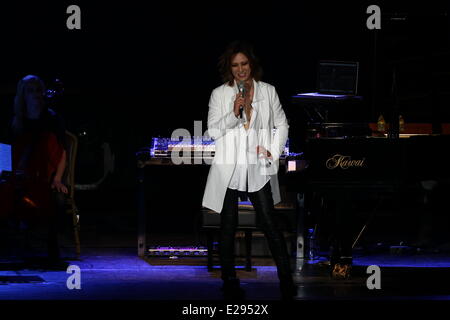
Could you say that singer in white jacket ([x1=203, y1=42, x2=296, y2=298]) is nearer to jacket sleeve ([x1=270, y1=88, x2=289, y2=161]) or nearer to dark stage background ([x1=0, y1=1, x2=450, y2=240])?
jacket sleeve ([x1=270, y1=88, x2=289, y2=161])

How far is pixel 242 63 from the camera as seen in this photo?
5055 millimetres

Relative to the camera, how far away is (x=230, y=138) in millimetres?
5059

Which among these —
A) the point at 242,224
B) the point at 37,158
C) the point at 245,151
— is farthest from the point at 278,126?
the point at 37,158

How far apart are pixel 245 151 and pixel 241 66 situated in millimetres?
513

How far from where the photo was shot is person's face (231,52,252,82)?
5.04 metres

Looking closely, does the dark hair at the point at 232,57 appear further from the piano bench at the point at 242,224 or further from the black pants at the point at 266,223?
the piano bench at the point at 242,224

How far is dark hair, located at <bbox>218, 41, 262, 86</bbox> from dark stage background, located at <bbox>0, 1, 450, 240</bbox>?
2234 millimetres

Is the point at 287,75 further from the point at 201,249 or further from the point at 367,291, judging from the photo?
the point at 367,291

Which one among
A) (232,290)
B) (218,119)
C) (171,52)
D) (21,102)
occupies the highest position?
(171,52)

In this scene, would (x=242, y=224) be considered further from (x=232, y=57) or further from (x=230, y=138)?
(x=232, y=57)

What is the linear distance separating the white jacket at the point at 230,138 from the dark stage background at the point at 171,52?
2.25m

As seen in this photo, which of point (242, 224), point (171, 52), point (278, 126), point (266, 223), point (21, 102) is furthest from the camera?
point (171, 52)

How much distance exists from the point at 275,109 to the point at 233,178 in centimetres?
52

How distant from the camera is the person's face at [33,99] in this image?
596cm
